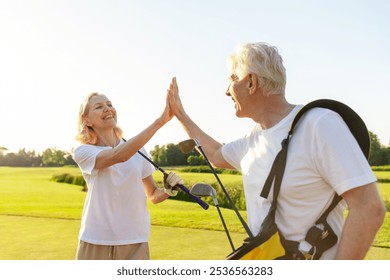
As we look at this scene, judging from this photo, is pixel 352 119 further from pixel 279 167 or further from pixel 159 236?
pixel 159 236

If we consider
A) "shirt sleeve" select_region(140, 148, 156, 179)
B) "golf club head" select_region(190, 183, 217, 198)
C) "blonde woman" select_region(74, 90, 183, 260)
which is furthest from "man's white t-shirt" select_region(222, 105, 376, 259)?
"shirt sleeve" select_region(140, 148, 156, 179)

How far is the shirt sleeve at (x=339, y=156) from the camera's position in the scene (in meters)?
1.91

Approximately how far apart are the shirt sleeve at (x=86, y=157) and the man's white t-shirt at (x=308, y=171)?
65.3 inches

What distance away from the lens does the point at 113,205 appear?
3.69 meters

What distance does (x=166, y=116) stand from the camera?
→ 3549mm

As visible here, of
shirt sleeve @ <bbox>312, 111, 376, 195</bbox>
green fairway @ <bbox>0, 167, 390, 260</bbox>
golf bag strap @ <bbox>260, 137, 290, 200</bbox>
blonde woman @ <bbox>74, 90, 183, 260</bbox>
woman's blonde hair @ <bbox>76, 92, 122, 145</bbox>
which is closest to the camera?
shirt sleeve @ <bbox>312, 111, 376, 195</bbox>

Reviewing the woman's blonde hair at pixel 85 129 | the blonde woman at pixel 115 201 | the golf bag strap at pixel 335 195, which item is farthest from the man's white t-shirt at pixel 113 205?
the golf bag strap at pixel 335 195

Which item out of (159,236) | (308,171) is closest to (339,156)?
(308,171)

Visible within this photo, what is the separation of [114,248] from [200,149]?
1.13m

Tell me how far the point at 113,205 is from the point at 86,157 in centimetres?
40

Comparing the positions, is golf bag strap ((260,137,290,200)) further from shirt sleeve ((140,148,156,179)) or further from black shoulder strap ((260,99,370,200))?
shirt sleeve ((140,148,156,179))

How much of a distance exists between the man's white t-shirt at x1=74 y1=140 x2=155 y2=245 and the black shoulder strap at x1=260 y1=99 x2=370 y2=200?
181cm

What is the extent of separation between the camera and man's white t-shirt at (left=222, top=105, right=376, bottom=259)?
1.92 m
